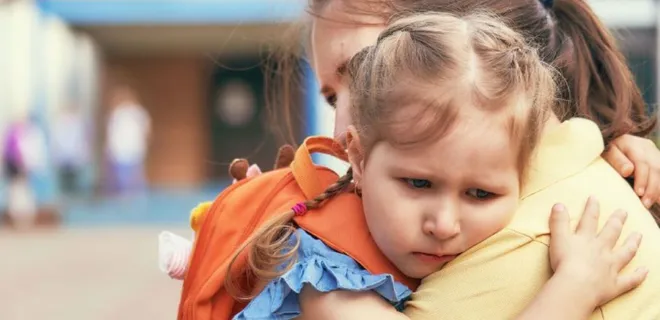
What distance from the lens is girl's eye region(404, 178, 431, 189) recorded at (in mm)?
1612

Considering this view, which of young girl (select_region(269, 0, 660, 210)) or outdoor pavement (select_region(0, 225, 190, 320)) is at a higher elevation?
young girl (select_region(269, 0, 660, 210))

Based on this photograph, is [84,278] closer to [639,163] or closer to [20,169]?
[20,169]

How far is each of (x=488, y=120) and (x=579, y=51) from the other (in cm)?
74

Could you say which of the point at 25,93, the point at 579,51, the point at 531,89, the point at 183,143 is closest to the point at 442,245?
the point at 531,89

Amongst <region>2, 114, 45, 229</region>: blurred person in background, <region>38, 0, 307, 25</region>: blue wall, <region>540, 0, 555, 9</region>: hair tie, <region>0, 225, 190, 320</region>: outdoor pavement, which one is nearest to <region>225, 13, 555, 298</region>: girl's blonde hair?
<region>540, 0, 555, 9</region>: hair tie

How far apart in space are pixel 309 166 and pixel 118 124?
13.7 m

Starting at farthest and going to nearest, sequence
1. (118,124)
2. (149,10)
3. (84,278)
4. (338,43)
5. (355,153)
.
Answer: (118,124), (149,10), (84,278), (338,43), (355,153)

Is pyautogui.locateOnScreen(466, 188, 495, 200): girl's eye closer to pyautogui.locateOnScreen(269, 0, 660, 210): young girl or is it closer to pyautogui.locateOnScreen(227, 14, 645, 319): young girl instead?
pyautogui.locateOnScreen(227, 14, 645, 319): young girl

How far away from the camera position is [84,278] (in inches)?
318

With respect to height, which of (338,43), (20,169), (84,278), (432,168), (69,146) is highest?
(338,43)

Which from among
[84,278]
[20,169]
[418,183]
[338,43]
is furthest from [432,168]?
[20,169]

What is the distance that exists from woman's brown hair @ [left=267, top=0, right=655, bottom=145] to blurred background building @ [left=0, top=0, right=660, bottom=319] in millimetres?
4246

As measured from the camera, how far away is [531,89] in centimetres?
167

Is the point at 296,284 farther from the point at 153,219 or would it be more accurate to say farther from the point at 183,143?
the point at 183,143
